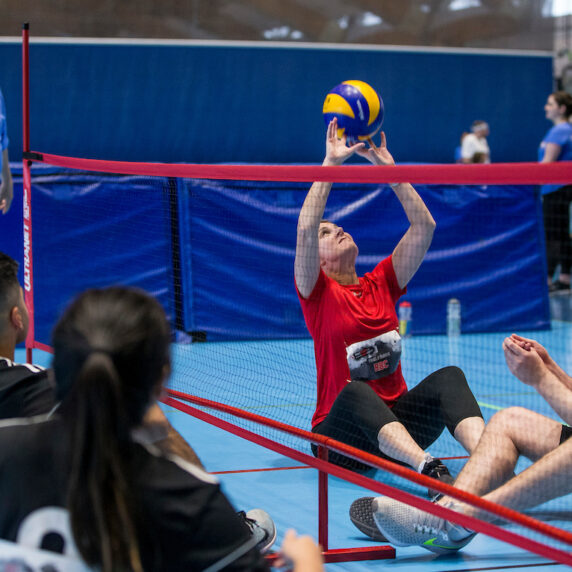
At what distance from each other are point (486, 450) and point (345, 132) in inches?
68.6

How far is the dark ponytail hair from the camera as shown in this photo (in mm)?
1186

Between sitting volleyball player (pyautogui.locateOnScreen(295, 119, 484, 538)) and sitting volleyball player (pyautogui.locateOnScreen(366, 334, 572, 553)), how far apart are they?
1.09ft

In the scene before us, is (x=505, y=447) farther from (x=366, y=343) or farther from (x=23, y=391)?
(x=23, y=391)

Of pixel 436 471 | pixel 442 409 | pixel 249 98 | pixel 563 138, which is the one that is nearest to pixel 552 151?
A: pixel 563 138

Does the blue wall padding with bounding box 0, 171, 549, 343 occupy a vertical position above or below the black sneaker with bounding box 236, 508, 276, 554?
above

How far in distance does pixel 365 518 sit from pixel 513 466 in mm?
588

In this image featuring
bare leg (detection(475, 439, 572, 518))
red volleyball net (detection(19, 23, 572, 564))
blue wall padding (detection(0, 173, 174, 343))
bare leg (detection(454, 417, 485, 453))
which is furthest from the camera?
blue wall padding (detection(0, 173, 174, 343))

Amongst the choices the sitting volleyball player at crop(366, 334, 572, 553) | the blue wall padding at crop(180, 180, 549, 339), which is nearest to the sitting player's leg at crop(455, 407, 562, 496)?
the sitting volleyball player at crop(366, 334, 572, 553)

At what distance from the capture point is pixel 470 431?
3141 millimetres

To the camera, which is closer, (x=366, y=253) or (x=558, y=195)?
(x=366, y=253)

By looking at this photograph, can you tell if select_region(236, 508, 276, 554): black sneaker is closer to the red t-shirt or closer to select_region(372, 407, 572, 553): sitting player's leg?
select_region(372, 407, 572, 553): sitting player's leg

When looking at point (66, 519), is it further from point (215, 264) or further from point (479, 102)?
point (479, 102)

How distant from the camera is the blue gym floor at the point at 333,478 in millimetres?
2842

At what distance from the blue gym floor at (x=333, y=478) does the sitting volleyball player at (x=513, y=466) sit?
5.8 inches
